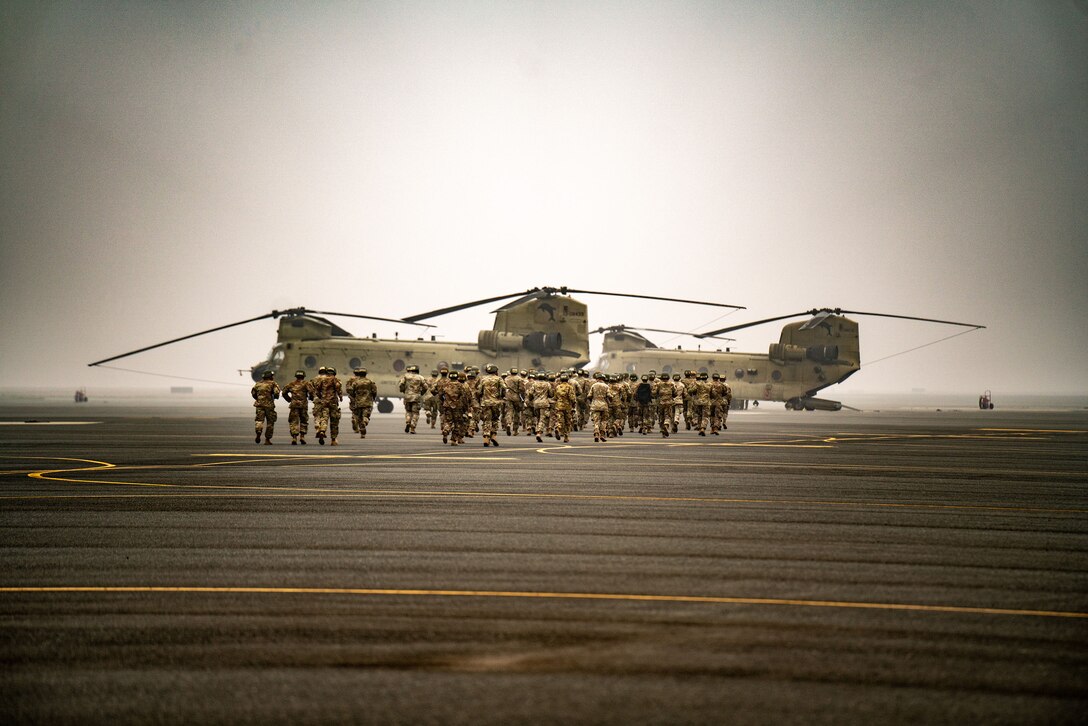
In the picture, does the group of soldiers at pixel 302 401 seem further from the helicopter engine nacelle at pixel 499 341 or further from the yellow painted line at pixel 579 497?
the helicopter engine nacelle at pixel 499 341

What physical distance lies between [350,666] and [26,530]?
613cm

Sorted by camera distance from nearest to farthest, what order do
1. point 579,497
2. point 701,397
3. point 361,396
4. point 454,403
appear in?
1. point 579,497
2. point 454,403
3. point 361,396
4. point 701,397

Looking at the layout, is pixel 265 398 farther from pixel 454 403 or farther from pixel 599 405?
pixel 599 405

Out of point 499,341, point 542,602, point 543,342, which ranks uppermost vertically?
point 499,341

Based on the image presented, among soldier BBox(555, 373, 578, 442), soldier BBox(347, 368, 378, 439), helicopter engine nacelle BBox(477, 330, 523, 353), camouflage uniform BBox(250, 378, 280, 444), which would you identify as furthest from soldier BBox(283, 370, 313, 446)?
helicopter engine nacelle BBox(477, 330, 523, 353)

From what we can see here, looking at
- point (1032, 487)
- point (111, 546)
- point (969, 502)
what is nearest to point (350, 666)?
point (111, 546)

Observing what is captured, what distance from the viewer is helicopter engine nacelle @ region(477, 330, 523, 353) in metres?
39.1

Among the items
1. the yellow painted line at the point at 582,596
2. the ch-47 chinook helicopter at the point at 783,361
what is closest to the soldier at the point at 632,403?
the ch-47 chinook helicopter at the point at 783,361

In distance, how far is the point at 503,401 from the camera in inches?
1021

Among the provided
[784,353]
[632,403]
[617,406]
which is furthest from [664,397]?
[784,353]

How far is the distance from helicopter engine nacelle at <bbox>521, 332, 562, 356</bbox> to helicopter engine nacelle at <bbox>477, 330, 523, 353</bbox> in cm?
33

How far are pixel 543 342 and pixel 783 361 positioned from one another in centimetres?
1554

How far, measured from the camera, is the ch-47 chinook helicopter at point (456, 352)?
127 ft

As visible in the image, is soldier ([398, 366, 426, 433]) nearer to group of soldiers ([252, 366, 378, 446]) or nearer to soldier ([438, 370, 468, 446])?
group of soldiers ([252, 366, 378, 446])
